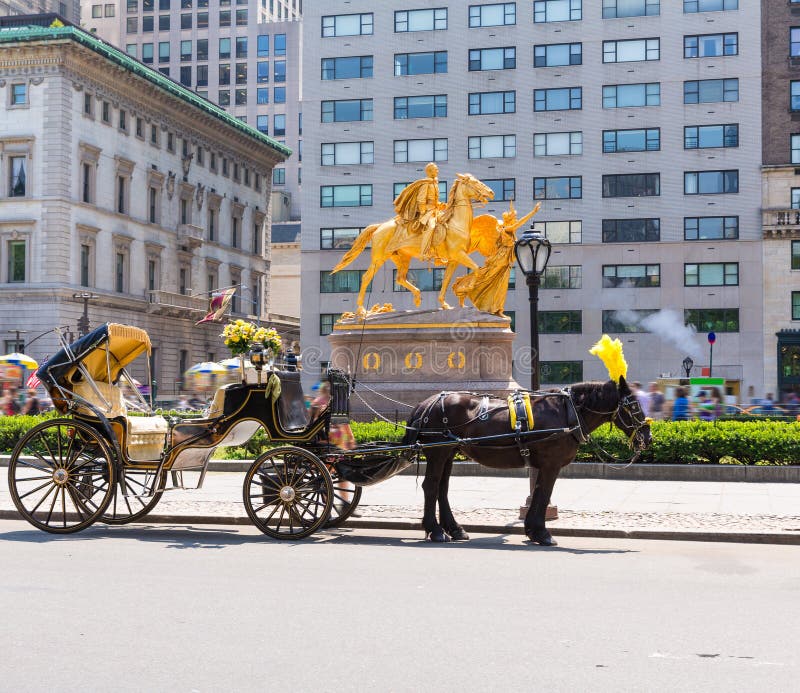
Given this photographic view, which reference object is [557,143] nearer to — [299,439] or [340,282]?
[340,282]

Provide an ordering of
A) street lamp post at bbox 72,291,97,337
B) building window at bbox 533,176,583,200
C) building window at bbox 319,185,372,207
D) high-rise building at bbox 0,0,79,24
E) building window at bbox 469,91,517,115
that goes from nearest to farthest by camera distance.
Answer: street lamp post at bbox 72,291,97,337, building window at bbox 533,176,583,200, building window at bbox 469,91,517,115, building window at bbox 319,185,372,207, high-rise building at bbox 0,0,79,24

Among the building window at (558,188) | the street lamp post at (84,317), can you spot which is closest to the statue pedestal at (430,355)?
the street lamp post at (84,317)

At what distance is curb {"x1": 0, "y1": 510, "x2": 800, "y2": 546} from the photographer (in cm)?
1309

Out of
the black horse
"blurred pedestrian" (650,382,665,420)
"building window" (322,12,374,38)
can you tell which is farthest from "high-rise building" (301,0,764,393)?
the black horse

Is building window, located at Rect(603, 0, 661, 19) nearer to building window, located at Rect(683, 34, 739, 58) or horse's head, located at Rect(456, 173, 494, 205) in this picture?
building window, located at Rect(683, 34, 739, 58)

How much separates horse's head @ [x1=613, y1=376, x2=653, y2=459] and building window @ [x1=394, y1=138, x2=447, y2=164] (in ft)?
172

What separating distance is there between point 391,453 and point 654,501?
559 centimetres

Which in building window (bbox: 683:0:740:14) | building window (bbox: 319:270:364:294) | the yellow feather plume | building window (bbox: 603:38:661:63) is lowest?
the yellow feather plume

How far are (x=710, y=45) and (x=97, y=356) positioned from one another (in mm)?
55070

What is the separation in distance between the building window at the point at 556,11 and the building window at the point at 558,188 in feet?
31.1

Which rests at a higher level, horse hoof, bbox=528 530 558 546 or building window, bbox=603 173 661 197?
building window, bbox=603 173 661 197

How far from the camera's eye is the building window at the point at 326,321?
6581cm

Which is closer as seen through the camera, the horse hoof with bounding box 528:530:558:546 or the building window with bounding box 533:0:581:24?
the horse hoof with bounding box 528:530:558:546

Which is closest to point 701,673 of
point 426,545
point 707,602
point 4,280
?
point 707,602
